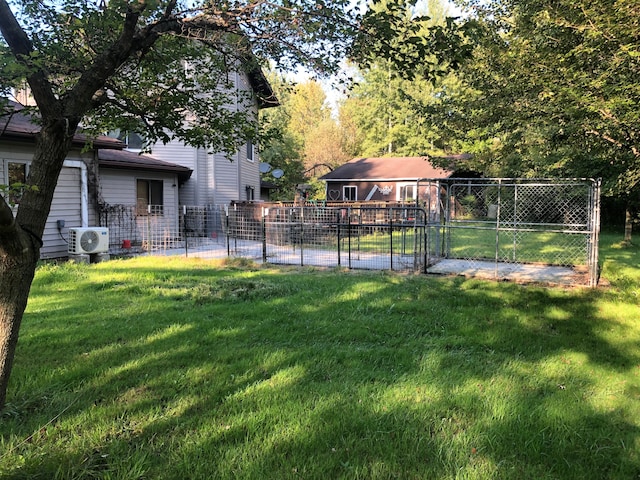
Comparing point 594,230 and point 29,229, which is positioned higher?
point 29,229

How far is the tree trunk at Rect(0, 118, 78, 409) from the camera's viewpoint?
285 cm

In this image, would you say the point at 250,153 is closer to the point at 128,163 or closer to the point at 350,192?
the point at 128,163

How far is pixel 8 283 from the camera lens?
9.37ft

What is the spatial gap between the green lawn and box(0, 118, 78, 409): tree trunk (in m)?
0.59

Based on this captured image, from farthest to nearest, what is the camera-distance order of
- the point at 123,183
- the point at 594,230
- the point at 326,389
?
the point at 123,183, the point at 594,230, the point at 326,389

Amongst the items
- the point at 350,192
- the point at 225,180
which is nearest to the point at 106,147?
the point at 225,180

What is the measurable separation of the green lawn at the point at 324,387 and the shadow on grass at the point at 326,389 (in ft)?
0.05

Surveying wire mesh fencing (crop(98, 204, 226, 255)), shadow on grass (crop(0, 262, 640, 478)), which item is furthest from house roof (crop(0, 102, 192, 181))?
shadow on grass (crop(0, 262, 640, 478))

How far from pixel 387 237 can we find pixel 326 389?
11259 mm

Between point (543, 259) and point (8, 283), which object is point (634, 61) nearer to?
point (543, 259)

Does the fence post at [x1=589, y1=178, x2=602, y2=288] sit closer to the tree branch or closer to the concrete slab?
the concrete slab

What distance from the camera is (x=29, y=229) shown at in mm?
2936

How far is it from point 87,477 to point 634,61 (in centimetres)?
721

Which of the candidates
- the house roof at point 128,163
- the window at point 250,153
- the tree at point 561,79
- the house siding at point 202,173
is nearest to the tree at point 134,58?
the tree at point 561,79
